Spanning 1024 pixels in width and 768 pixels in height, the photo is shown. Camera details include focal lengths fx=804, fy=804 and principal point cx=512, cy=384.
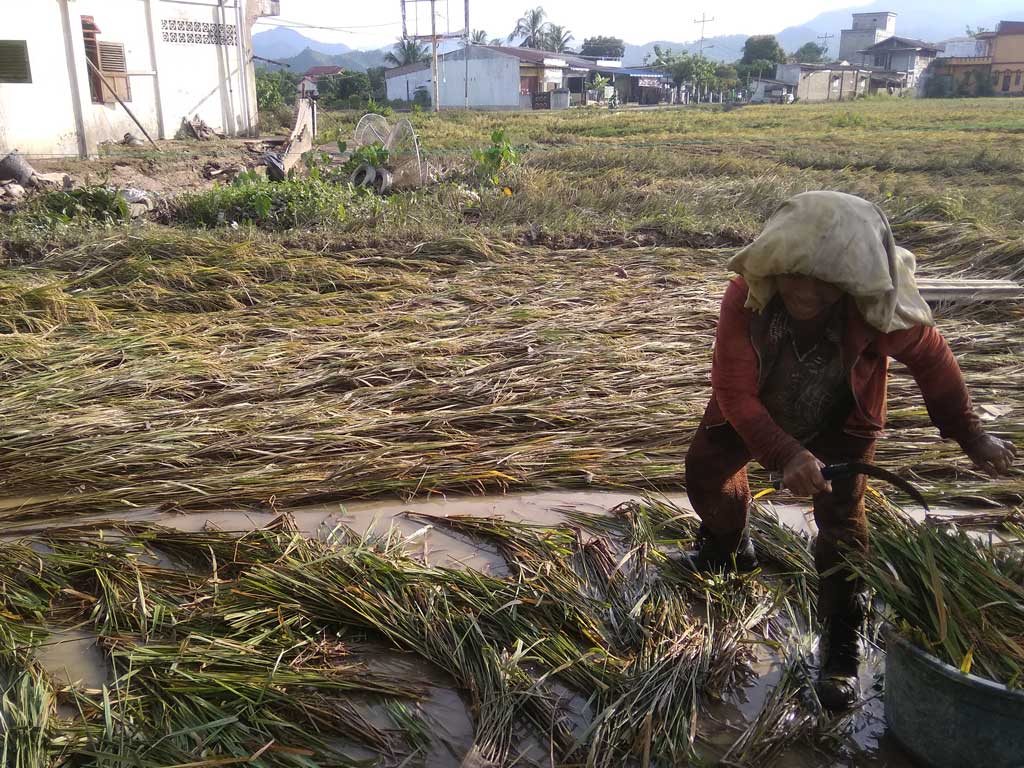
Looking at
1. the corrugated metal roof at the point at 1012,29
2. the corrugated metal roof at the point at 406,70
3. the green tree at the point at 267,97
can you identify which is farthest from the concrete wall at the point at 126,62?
the corrugated metal roof at the point at 1012,29

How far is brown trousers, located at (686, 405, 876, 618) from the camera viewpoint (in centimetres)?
201

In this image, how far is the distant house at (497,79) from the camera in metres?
44.8

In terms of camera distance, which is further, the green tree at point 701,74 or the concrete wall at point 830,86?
the green tree at point 701,74

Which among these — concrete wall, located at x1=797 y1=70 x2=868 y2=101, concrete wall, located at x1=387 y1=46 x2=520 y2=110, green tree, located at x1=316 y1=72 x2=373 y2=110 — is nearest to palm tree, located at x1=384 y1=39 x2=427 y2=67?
concrete wall, located at x1=387 y1=46 x2=520 y2=110

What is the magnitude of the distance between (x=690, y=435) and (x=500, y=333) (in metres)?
1.59

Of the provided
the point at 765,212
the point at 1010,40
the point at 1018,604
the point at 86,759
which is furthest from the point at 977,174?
the point at 1010,40

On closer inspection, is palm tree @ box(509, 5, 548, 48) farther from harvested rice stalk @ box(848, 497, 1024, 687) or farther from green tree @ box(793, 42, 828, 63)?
harvested rice stalk @ box(848, 497, 1024, 687)

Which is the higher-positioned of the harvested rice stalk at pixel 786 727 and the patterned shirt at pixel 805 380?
the patterned shirt at pixel 805 380

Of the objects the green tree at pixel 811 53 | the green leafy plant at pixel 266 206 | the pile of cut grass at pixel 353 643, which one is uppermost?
the green tree at pixel 811 53

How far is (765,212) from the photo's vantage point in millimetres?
8297

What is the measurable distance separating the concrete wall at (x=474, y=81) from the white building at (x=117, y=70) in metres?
26.2

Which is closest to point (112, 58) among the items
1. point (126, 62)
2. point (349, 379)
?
point (126, 62)

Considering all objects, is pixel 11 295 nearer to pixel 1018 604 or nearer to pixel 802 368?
pixel 802 368

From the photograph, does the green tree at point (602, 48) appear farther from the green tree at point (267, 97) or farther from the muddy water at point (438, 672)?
the muddy water at point (438, 672)
